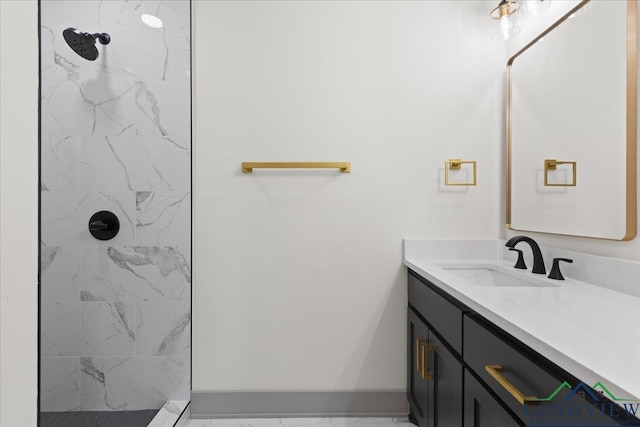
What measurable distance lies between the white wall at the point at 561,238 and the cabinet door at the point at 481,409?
653 millimetres

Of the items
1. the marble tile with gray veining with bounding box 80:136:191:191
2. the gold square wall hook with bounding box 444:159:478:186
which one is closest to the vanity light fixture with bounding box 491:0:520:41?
the gold square wall hook with bounding box 444:159:478:186

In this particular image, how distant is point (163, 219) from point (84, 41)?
82 cm

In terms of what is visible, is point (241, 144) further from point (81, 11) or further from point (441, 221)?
point (441, 221)

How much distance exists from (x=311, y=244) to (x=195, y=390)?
925 mm

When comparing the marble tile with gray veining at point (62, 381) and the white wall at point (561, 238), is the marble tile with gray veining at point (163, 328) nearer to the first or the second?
the marble tile with gray veining at point (62, 381)

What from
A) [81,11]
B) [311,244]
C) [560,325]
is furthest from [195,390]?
[81,11]

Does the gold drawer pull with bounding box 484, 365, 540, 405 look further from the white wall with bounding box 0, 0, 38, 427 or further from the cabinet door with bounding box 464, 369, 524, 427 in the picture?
the white wall with bounding box 0, 0, 38, 427

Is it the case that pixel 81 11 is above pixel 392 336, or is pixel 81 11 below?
above

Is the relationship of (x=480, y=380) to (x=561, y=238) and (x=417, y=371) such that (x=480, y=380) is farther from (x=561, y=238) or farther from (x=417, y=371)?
(x=561, y=238)

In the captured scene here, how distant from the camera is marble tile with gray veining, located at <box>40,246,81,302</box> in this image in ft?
4.62

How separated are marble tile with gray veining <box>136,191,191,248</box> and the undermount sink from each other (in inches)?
49.2

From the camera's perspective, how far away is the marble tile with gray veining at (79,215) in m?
1.40

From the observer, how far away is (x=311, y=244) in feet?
5.66

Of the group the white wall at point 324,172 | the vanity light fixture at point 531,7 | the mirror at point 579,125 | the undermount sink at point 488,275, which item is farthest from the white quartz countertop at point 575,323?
the vanity light fixture at point 531,7
